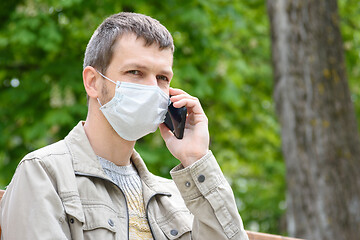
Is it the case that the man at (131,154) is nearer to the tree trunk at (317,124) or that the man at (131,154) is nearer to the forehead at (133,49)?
the forehead at (133,49)

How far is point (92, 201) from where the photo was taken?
9.03ft

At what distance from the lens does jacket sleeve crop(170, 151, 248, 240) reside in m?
2.97

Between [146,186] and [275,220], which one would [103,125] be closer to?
[146,186]

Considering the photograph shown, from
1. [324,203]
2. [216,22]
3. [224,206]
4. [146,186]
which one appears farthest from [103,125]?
[216,22]

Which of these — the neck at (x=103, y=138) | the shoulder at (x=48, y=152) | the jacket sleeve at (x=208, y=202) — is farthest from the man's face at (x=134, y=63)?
the jacket sleeve at (x=208, y=202)

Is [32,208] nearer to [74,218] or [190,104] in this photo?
[74,218]

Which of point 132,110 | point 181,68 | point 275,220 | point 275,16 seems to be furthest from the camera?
point 275,220

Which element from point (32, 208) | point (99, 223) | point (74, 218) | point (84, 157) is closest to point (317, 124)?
point (84, 157)

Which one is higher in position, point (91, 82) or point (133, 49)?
point (133, 49)

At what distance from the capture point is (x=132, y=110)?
2.98m

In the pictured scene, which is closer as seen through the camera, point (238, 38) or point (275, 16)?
point (275, 16)

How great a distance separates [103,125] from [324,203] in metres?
4.10

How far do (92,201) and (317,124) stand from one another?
435 cm

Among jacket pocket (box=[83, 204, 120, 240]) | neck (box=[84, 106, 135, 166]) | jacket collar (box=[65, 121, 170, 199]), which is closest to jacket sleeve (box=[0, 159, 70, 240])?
jacket pocket (box=[83, 204, 120, 240])
